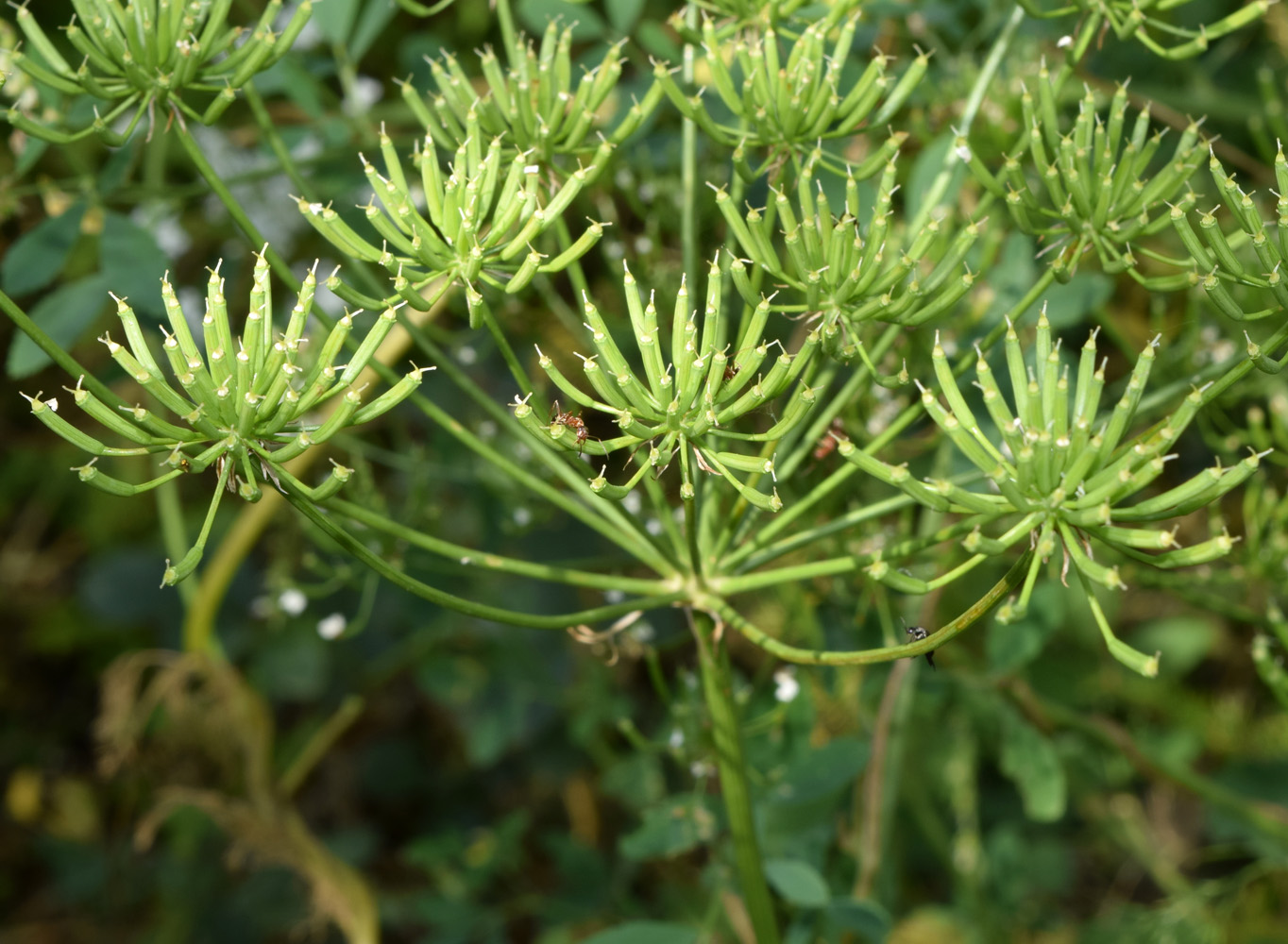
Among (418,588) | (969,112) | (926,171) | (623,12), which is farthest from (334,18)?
(418,588)

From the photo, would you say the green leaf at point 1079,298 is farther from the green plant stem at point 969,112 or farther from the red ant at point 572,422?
the red ant at point 572,422

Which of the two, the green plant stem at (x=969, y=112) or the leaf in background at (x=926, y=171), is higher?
the green plant stem at (x=969, y=112)

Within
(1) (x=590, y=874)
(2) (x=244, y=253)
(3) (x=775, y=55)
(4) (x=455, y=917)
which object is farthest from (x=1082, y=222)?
(2) (x=244, y=253)

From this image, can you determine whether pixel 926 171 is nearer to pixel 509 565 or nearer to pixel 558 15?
pixel 558 15

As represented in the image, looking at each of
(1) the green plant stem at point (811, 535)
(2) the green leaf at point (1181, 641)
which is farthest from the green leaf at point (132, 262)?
(2) the green leaf at point (1181, 641)

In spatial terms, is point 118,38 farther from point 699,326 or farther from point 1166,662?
point 1166,662

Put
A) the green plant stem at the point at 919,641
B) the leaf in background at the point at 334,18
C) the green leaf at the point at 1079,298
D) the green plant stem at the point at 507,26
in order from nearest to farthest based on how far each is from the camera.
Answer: the green plant stem at the point at 919,641 → the green plant stem at the point at 507,26 → the green leaf at the point at 1079,298 → the leaf in background at the point at 334,18
